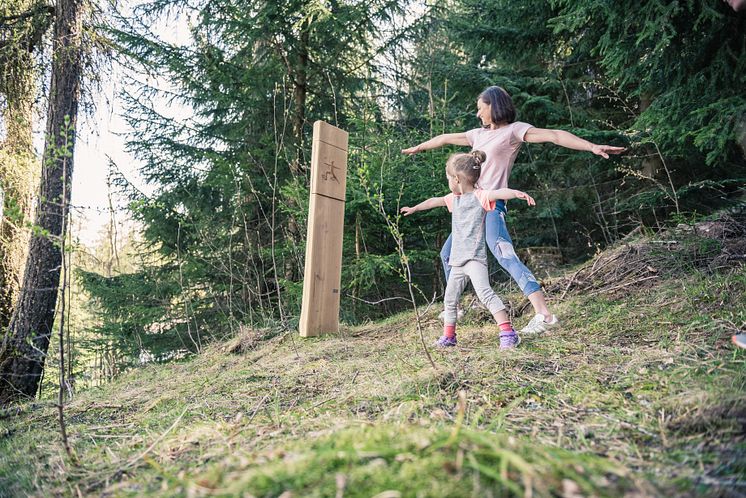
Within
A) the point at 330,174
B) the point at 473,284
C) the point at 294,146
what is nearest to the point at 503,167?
the point at 473,284

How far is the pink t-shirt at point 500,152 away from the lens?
3.86 metres

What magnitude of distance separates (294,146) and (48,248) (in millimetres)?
3929

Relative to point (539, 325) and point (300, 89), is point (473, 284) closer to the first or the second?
point (539, 325)

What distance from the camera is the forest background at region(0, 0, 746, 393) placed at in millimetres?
6340

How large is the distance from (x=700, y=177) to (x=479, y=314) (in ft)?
14.8

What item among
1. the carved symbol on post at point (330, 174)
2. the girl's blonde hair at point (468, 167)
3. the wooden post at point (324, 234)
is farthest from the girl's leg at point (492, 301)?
the carved symbol on post at point (330, 174)

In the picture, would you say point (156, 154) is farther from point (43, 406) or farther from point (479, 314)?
point (479, 314)

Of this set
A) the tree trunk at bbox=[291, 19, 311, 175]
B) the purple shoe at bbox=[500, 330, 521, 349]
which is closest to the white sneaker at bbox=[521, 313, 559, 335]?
the purple shoe at bbox=[500, 330, 521, 349]

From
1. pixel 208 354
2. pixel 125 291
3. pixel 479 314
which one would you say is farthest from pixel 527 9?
pixel 125 291

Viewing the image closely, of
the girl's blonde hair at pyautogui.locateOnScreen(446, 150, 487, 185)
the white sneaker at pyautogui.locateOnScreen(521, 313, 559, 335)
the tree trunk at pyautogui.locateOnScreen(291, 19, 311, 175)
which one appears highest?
the tree trunk at pyautogui.locateOnScreen(291, 19, 311, 175)

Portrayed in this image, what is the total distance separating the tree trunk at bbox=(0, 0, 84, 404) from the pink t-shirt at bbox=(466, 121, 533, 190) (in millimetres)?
4329

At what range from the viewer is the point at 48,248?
18.9ft

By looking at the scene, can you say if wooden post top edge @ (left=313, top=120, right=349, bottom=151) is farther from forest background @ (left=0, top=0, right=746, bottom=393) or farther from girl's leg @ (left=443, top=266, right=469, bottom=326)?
girl's leg @ (left=443, top=266, right=469, bottom=326)

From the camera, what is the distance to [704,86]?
13.5 feet
